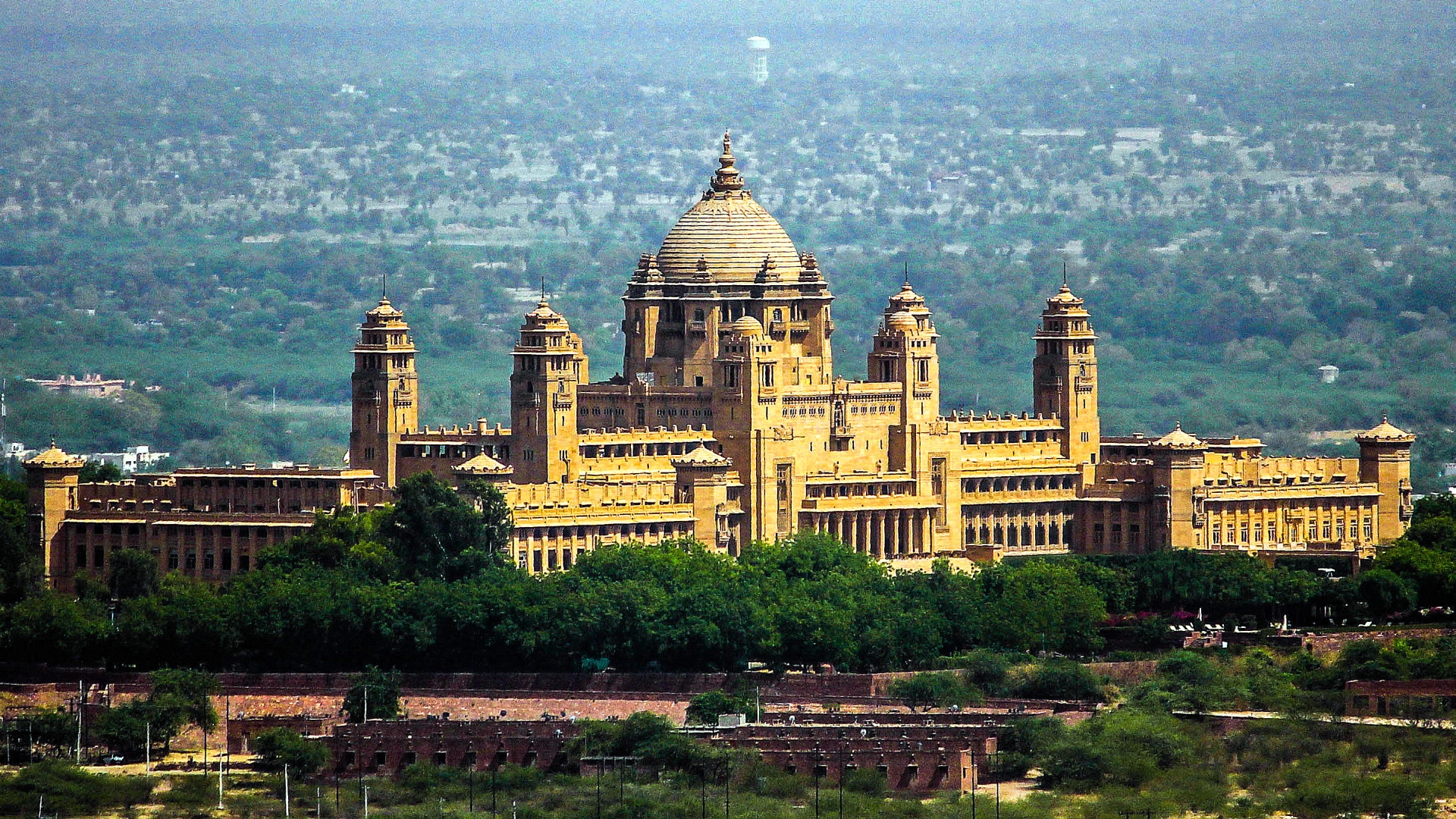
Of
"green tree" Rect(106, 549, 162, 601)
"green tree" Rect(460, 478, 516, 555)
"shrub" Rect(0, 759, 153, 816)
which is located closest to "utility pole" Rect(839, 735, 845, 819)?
"shrub" Rect(0, 759, 153, 816)

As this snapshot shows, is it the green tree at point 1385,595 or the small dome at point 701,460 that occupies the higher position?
the small dome at point 701,460

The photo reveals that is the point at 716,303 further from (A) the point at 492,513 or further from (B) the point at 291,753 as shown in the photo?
(B) the point at 291,753

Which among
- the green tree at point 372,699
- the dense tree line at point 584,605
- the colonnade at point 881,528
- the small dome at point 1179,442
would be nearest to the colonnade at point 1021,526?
the colonnade at point 881,528

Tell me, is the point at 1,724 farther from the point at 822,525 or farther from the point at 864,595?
the point at 822,525

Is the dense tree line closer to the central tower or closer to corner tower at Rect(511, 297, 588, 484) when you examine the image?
corner tower at Rect(511, 297, 588, 484)

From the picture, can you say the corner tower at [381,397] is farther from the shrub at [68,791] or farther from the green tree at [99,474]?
the shrub at [68,791]

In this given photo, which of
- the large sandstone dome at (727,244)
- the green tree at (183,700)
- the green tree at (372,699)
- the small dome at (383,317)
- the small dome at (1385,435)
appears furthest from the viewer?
the large sandstone dome at (727,244)
